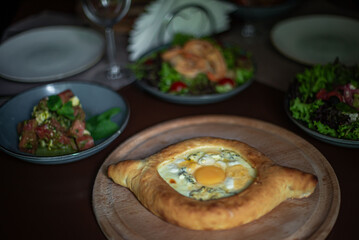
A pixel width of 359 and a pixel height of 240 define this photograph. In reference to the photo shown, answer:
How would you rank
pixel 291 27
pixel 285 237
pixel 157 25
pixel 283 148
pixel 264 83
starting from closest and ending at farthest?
pixel 285 237
pixel 283 148
pixel 264 83
pixel 157 25
pixel 291 27

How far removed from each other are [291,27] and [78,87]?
2268mm

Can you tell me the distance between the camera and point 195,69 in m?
2.97

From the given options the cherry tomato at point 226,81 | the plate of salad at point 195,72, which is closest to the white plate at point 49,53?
the plate of salad at point 195,72

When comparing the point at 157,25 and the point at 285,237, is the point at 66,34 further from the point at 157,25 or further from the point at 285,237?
the point at 285,237

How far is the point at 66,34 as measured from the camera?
12.3 ft

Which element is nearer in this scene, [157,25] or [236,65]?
[236,65]

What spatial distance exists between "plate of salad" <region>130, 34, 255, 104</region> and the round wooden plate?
0.97 ft

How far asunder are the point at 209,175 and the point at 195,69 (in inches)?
51.7

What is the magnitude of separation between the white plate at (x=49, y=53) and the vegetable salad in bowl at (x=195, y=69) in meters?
0.59

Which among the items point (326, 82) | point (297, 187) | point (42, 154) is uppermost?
point (326, 82)

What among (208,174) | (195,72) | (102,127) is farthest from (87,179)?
(195,72)

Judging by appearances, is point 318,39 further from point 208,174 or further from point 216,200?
point 216,200

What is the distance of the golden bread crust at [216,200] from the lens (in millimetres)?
1680

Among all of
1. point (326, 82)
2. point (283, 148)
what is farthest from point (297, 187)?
point (326, 82)
